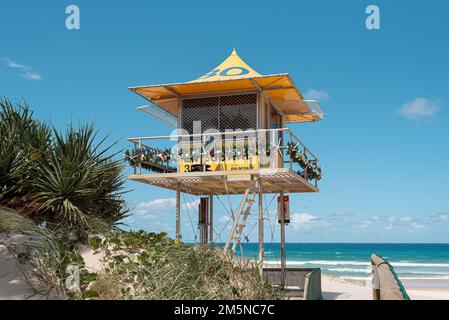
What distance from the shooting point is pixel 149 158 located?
16547 mm

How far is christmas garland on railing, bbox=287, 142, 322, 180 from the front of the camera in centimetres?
1555

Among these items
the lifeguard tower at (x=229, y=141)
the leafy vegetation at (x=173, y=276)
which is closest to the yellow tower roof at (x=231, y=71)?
the lifeguard tower at (x=229, y=141)

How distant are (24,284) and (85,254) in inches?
73.6

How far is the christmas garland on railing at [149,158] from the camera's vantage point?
1645 centimetres

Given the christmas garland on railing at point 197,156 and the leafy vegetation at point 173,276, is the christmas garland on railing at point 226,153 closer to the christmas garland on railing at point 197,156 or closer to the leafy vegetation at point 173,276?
the christmas garland on railing at point 197,156

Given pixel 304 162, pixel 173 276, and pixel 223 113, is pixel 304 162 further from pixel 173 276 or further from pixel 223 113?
pixel 173 276

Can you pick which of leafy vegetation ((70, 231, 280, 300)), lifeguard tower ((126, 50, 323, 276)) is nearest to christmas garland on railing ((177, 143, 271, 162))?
lifeguard tower ((126, 50, 323, 276))

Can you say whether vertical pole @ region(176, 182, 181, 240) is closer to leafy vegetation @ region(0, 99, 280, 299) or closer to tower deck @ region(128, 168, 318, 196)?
tower deck @ region(128, 168, 318, 196)

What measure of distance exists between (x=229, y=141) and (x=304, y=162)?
2648 mm

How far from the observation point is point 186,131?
1694cm

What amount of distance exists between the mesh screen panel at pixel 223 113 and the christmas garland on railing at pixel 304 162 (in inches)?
56.6

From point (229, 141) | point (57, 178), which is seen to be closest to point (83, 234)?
point (57, 178)
